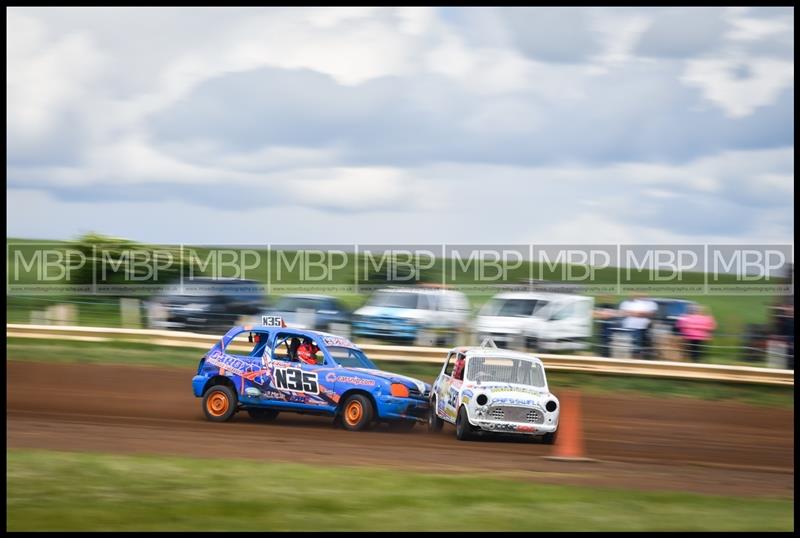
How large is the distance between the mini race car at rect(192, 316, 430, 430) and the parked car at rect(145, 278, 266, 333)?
8.25m

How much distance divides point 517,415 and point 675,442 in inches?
110

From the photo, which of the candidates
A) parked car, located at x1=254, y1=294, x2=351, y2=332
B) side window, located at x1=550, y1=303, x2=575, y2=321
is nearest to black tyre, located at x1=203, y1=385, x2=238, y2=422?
parked car, located at x1=254, y1=294, x2=351, y2=332

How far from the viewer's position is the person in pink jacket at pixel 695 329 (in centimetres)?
2036

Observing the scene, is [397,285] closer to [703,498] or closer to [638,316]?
[638,316]

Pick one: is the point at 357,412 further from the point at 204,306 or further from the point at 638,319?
the point at 204,306

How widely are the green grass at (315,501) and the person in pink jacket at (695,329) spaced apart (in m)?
10.1

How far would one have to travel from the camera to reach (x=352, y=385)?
14.2m

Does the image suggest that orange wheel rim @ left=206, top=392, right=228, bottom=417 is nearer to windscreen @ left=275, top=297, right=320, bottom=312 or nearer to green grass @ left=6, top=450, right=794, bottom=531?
green grass @ left=6, top=450, right=794, bottom=531

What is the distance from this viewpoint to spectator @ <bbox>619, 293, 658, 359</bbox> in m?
20.3

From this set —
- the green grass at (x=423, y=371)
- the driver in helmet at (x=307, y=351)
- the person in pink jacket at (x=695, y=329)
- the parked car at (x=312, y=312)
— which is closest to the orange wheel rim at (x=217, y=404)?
the driver in helmet at (x=307, y=351)

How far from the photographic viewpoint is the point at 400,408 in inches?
560

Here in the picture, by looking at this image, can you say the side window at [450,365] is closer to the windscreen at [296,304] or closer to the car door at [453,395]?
the car door at [453,395]

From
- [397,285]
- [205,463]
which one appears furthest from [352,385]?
[397,285]

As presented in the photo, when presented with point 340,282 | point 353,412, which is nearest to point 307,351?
point 353,412
